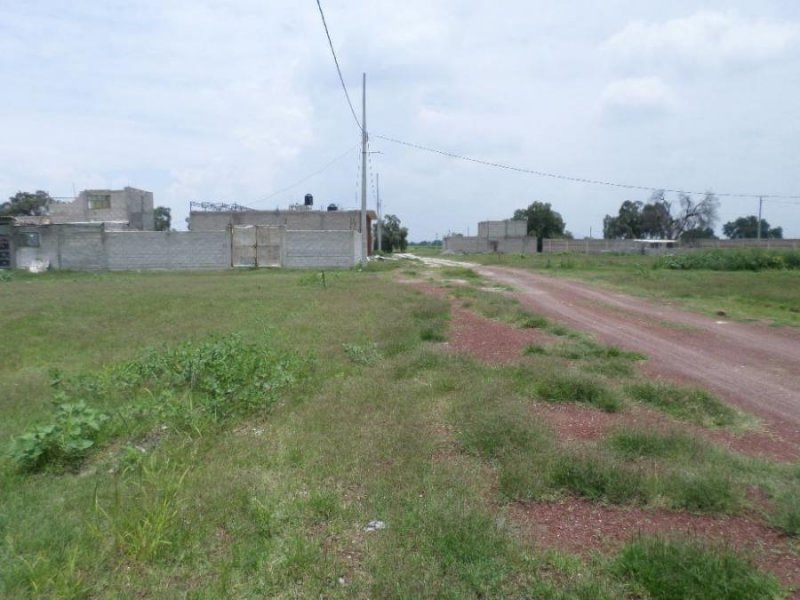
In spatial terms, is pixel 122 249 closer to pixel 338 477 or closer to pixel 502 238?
pixel 338 477

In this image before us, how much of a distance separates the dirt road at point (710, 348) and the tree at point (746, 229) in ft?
310

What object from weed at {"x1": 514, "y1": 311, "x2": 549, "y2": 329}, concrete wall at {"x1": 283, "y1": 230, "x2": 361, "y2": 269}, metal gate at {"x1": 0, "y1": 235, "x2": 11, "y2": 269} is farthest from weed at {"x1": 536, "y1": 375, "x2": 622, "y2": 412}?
metal gate at {"x1": 0, "y1": 235, "x2": 11, "y2": 269}

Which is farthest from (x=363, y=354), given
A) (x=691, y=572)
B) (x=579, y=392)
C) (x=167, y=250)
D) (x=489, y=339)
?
(x=167, y=250)

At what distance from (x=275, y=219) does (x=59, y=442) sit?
49.0 meters

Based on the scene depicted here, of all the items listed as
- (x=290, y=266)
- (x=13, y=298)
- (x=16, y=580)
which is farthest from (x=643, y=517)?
(x=290, y=266)

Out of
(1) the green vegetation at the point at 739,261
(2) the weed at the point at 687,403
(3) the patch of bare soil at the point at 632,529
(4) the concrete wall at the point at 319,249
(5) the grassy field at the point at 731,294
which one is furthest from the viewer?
(4) the concrete wall at the point at 319,249

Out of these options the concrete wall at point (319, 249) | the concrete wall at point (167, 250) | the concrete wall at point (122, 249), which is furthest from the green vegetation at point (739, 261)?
the concrete wall at point (122, 249)

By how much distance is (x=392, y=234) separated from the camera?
85.6 metres

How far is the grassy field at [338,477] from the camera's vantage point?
3.28 metres

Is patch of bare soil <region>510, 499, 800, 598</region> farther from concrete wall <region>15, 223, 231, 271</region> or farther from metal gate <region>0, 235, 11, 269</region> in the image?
metal gate <region>0, 235, 11, 269</region>

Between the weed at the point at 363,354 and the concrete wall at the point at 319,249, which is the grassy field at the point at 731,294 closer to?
the weed at the point at 363,354

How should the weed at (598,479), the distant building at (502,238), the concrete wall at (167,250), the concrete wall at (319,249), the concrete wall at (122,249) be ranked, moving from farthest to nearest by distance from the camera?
the distant building at (502,238) → the concrete wall at (319,249) → the concrete wall at (167,250) → the concrete wall at (122,249) → the weed at (598,479)

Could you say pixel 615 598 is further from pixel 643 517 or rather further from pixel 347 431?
pixel 347 431

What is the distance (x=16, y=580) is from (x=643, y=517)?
11.7 feet
